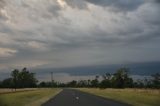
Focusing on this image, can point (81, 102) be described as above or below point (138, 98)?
below

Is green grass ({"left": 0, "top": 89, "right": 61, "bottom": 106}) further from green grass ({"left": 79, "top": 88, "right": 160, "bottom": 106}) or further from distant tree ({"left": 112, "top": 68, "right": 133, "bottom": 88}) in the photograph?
distant tree ({"left": 112, "top": 68, "right": 133, "bottom": 88})

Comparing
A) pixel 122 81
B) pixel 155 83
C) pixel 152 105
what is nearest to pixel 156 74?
pixel 155 83

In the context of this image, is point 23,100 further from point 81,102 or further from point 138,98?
point 138,98

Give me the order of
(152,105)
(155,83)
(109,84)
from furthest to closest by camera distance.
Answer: (109,84), (155,83), (152,105)

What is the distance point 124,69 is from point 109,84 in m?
13.3

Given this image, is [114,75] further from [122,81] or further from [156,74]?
[156,74]

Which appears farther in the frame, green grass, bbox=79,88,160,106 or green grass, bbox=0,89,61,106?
green grass, bbox=0,89,61,106

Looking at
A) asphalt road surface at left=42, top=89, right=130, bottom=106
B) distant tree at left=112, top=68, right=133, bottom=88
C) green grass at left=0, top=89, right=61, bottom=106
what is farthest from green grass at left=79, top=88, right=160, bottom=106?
distant tree at left=112, top=68, right=133, bottom=88

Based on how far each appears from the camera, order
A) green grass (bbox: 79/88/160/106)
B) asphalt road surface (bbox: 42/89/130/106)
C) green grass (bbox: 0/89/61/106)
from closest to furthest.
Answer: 1. asphalt road surface (bbox: 42/89/130/106)
2. green grass (bbox: 79/88/160/106)
3. green grass (bbox: 0/89/61/106)

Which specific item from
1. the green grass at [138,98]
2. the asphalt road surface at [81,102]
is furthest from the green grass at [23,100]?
the green grass at [138,98]

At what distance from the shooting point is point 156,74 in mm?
178125

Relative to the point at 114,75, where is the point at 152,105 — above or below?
below

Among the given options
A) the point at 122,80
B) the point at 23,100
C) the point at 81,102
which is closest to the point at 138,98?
the point at 81,102

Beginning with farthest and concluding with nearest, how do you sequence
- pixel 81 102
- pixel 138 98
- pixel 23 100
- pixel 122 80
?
1. pixel 122 80
2. pixel 23 100
3. pixel 138 98
4. pixel 81 102
